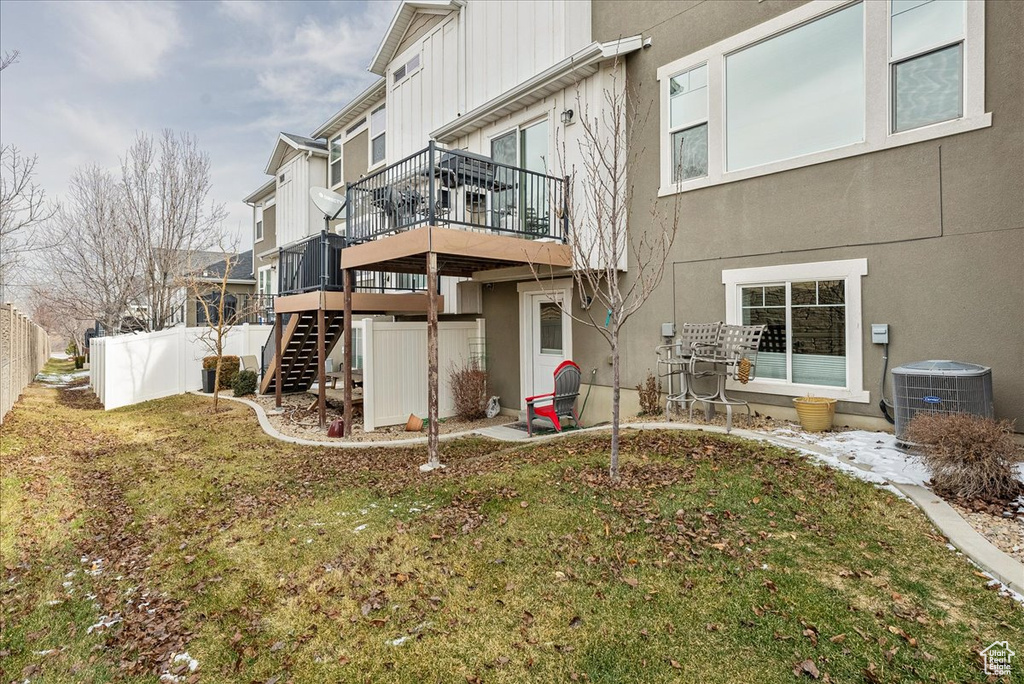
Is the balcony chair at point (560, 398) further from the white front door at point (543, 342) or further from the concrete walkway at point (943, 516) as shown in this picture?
the white front door at point (543, 342)

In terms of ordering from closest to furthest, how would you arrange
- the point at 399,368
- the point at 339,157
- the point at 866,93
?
1. the point at 866,93
2. the point at 399,368
3. the point at 339,157

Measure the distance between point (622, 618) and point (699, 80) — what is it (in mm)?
7600

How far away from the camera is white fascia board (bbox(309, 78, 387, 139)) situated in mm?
15452

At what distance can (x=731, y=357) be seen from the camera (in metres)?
7.05

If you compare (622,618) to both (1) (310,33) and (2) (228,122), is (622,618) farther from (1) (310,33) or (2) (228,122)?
(2) (228,122)

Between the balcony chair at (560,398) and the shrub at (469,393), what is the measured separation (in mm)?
1913

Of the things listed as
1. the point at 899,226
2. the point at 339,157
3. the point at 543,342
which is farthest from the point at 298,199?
the point at 899,226

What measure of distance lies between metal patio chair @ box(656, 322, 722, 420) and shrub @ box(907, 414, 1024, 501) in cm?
295

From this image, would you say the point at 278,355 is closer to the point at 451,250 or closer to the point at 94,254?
the point at 451,250

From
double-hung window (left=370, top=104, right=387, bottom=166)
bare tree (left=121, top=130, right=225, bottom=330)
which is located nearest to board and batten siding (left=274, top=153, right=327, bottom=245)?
bare tree (left=121, top=130, right=225, bottom=330)

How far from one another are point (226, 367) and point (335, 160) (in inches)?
335

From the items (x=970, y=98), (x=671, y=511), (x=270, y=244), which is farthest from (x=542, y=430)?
(x=270, y=244)

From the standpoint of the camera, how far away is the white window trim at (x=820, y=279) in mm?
6363

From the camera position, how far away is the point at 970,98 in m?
5.52
